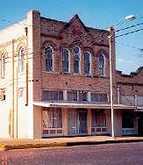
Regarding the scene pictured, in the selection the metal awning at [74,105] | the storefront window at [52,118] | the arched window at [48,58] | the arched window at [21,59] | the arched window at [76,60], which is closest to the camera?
the metal awning at [74,105]

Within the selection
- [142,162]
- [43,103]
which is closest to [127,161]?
[142,162]

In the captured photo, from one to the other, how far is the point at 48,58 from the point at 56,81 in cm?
210

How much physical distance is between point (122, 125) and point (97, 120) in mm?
3416

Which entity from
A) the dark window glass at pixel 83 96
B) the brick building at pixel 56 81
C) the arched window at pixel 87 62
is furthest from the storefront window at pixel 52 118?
the arched window at pixel 87 62

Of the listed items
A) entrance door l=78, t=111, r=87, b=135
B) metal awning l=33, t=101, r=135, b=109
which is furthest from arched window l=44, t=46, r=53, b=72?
entrance door l=78, t=111, r=87, b=135

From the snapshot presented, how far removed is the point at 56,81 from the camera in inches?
1612

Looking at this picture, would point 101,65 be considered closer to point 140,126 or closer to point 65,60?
point 65,60

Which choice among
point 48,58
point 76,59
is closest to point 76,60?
point 76,59

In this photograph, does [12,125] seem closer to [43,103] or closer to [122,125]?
[43,103]

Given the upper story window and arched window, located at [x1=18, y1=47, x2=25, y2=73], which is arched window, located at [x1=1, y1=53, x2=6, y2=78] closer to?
arched window, located at [x1=18, y1=47, x2=25, y2=73]

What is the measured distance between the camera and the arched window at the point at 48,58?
40688 millimetres

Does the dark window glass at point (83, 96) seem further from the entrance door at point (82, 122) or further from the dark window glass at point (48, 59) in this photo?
the dark window glass at point (48, 59)

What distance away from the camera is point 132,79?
48.1m

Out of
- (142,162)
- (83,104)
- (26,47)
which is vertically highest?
(26,47)
